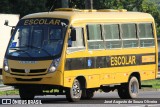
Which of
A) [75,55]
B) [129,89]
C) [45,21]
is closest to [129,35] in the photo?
[129,89]

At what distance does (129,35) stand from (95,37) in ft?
7.28

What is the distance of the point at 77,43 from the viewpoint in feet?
77.9

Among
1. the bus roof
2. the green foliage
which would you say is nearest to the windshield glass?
the bus roof

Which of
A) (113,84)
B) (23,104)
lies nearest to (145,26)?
(113,84)

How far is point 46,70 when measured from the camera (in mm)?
22750

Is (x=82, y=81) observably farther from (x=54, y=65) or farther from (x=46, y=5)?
(x=46, y=5)

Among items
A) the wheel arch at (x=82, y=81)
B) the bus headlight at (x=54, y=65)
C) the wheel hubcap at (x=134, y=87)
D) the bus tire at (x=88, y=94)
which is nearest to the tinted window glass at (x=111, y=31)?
the wheel hubcap at (x=134, y=87)

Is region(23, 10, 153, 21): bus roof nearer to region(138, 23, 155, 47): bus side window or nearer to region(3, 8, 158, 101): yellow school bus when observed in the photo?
region(3, 8, 158, 101): yellow school bus

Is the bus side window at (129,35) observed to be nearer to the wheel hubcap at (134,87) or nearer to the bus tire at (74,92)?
the wheel hubcap at (134,87)

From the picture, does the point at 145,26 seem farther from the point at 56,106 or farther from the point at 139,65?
the point at 56,106

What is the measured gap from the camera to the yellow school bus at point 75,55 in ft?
75.1

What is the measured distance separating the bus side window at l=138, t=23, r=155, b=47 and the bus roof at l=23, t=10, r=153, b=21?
0.25m

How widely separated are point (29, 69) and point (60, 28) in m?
1.58

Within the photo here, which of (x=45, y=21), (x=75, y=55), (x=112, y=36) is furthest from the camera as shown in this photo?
(x=112, y=36)
